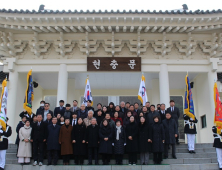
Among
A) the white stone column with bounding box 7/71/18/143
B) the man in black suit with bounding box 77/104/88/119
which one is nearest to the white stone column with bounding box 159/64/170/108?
the man in black suit with bounding box 77/104/88/119

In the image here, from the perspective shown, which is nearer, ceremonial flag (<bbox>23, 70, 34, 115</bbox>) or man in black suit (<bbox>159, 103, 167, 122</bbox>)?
man in black suit (<bbox>159, 103, 167, 122</bbox>)

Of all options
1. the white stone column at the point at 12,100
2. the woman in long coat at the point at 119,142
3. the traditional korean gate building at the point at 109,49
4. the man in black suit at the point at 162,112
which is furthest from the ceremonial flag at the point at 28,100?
the man in black suit at the point at 162,112

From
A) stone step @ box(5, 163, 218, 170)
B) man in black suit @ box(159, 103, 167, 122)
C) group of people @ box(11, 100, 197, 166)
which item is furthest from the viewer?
man in black suit @ box(159, 103, 167, 122)

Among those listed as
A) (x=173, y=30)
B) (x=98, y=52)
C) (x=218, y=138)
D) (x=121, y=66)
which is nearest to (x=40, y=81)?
(x=98, y=52)

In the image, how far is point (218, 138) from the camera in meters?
7.58

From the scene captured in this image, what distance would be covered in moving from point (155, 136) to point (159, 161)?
2.42 ft

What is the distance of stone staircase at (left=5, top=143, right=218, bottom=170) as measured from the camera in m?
7.28

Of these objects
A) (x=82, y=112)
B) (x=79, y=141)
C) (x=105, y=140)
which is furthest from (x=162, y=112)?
(x=79, y=141)

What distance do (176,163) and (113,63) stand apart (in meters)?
4.82

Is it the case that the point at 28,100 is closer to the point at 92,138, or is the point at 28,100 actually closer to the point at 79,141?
the point at 79,141

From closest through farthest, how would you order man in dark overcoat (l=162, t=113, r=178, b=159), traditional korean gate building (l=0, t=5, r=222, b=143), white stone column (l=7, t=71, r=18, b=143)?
man in dark overcoat (l=162, t=113, r=178, b=159)
traditional korean gate building (l=0, t=5, r=222, b=143)
white stone column (l=7, t=71, r=18, b=143)

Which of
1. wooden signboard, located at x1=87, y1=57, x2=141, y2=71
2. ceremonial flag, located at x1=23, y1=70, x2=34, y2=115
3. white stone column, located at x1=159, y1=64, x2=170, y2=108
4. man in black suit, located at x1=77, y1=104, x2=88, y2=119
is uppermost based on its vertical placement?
wooden signboard, located at x1=87, y1=57, x2=141, y2=71

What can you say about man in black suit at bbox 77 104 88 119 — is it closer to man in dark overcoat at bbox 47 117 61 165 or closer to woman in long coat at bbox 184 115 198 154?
man in dark overcoat at bbox 47 117 61 165

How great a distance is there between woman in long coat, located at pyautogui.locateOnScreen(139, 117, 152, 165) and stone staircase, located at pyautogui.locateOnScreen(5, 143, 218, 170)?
0.24 meters
